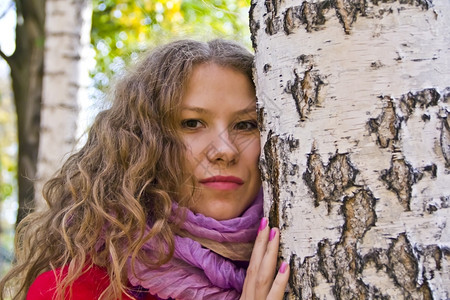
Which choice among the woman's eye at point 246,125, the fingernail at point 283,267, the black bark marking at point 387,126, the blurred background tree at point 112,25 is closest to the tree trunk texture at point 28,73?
the blurred background tree at point 112,25

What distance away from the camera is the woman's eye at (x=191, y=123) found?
83.8 inches

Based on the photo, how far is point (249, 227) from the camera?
2107mm

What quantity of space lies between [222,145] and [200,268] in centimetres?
47

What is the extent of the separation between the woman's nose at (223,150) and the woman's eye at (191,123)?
113mm

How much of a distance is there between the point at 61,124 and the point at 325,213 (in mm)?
3520

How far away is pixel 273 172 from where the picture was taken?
1559 mm

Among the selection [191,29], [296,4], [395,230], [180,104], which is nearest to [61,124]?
[191,29]

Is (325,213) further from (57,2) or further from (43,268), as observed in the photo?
(57,2)

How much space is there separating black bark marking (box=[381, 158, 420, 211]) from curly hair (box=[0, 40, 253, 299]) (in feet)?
3.11

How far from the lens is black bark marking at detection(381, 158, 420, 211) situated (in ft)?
4.24

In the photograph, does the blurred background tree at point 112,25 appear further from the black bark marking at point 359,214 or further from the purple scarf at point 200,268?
the black bark marking at point 359,214

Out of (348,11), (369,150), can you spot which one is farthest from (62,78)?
(369,150)

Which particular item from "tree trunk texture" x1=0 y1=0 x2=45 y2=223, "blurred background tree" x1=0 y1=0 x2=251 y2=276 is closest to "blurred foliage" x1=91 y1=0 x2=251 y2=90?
"blurred background tree" x1=0 y1=0 x2=251 y2=276

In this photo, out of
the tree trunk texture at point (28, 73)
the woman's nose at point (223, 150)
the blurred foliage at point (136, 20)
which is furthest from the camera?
the blurred foliage at point (136, 20)
